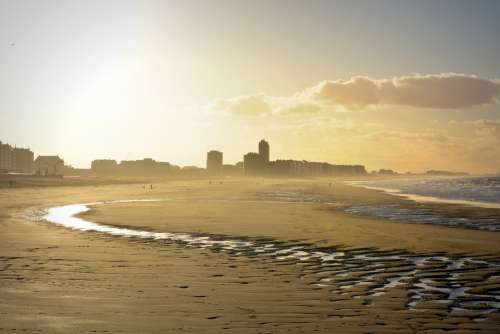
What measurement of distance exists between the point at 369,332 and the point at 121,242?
12501mm

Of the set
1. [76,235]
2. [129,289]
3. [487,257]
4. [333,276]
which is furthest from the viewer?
[76,235]

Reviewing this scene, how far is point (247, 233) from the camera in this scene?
818 inches

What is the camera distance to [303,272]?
39.7 feet

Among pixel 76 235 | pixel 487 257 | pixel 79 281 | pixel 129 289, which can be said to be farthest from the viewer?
pixel 76 235

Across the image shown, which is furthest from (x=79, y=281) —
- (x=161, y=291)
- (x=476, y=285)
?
(x=476, y=285)

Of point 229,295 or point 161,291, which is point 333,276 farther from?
point 161,291

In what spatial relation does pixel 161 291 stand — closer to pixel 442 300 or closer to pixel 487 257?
pixel 442 300

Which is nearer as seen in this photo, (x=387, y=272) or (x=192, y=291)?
(x=192, y=291)

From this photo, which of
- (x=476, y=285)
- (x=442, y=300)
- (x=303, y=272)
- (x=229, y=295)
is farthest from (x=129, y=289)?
(x=476, y=285)

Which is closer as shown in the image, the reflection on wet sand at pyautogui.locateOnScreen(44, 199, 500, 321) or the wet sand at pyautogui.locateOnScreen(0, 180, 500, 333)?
the wet sand at pyautogui.locateOnScreen(0, 180, 500, 333)

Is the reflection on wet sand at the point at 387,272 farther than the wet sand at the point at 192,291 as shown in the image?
Yes

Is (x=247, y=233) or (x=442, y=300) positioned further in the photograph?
(x=247, y=233)

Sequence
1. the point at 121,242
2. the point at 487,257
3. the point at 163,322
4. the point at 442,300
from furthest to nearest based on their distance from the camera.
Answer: the point at 121,242 → the point at 487,257 → the point at 442,300 → the point at 163,322

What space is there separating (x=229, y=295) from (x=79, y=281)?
3.65 metres
